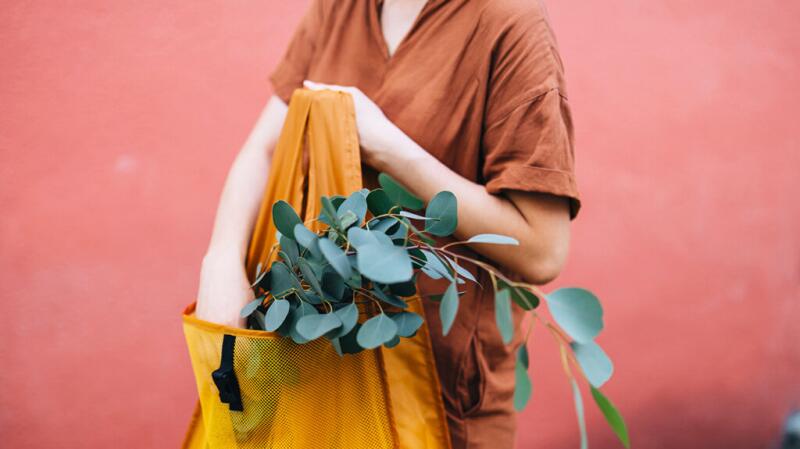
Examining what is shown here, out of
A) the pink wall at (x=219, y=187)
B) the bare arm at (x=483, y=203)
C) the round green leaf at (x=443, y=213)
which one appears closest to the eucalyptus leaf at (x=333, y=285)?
the round green leaf at (x=443, y=213)

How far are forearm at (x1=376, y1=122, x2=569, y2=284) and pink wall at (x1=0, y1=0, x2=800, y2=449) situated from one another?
2.46 feet

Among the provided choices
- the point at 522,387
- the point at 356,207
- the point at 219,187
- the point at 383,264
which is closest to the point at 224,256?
the point at 356,207

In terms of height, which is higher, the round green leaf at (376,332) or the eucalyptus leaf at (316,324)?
the eucalyptus leaf at (316,324)

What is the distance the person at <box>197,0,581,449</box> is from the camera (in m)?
0.82

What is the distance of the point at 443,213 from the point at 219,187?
90 centimetres

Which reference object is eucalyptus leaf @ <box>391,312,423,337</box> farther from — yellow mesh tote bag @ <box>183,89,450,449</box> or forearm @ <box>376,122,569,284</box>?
forearm @ <box>376,122,569,284</box>

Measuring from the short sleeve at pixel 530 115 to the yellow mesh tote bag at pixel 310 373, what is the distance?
182mm

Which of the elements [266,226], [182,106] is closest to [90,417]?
[182,106]

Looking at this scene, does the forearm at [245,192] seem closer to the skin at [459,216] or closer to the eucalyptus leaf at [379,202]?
the skin at [459,216]

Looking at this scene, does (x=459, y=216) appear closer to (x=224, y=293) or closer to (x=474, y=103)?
(x=474, y=103)

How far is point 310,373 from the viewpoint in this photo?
0.77 meters

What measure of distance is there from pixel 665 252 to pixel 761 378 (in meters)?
0.67

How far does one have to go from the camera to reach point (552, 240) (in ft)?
2.81

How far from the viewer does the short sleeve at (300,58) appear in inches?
41.5
